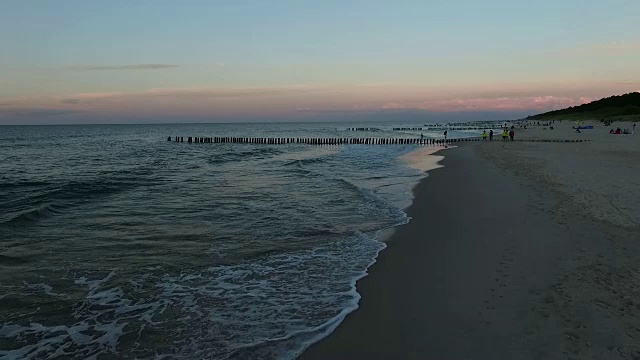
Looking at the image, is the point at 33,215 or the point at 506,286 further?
the point at 33,215

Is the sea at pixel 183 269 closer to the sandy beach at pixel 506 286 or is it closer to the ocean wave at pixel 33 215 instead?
the ocean wave at pixel 33 215

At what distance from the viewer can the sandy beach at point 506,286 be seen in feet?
16.1

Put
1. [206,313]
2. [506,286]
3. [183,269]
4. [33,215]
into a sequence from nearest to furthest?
[206,313]
[506,286]
[183,269]
[33,215]

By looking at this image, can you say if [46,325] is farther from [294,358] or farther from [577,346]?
[577,346]

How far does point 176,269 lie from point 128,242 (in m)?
2.67

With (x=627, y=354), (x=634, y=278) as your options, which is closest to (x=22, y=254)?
(x=627, y=354)

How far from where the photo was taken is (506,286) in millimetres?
6633

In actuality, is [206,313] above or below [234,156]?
below

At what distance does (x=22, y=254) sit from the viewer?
30.6ft

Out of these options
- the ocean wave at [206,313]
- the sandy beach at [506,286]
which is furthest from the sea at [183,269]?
the sandy beach at [506,286]

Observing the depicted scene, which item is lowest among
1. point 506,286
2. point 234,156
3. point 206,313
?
point 206,313

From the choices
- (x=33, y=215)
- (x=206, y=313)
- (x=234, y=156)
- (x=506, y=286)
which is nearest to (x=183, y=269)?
(x=206, y=313)

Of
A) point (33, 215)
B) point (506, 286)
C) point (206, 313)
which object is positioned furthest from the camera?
point (33, 215)

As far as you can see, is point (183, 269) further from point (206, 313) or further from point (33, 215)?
point (33, 215)
